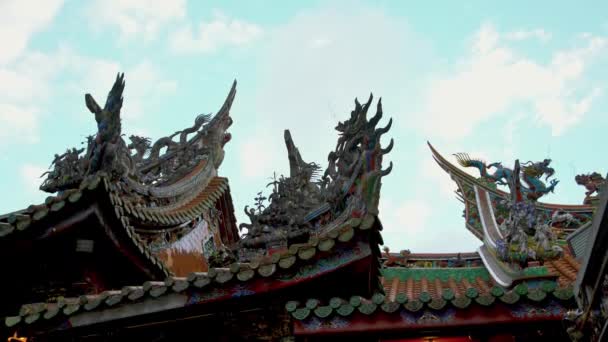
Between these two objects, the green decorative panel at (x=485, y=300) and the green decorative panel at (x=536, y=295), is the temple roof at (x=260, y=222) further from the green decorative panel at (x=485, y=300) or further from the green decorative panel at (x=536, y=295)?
the green decorative panel at (x=536, y=295)

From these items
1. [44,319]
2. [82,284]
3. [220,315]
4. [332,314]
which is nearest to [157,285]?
[220,315]

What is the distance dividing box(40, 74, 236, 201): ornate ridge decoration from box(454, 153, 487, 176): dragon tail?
5.53 m

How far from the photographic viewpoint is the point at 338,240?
6.17 m

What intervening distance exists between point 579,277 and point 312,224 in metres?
5.18

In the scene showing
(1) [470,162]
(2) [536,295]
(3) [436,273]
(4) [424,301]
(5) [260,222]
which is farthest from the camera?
(1) [470,162]

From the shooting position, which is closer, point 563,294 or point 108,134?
point 563,294

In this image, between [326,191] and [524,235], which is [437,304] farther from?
[524,235]

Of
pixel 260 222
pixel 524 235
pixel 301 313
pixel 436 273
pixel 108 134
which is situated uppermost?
pixel 108 134

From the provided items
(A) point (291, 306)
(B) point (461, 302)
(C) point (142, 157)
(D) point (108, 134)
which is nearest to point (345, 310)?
(A) point (291, 306)

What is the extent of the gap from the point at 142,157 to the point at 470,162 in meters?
7.02

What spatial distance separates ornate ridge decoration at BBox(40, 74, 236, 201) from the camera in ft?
31.9

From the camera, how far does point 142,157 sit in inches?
523

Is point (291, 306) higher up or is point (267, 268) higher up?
point (267, 268)

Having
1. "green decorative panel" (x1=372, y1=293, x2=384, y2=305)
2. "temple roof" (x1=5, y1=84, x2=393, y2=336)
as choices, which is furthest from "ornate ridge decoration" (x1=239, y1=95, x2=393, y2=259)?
"green decorative panel" (x1=372, y1=293, x2=384, y2=305)
